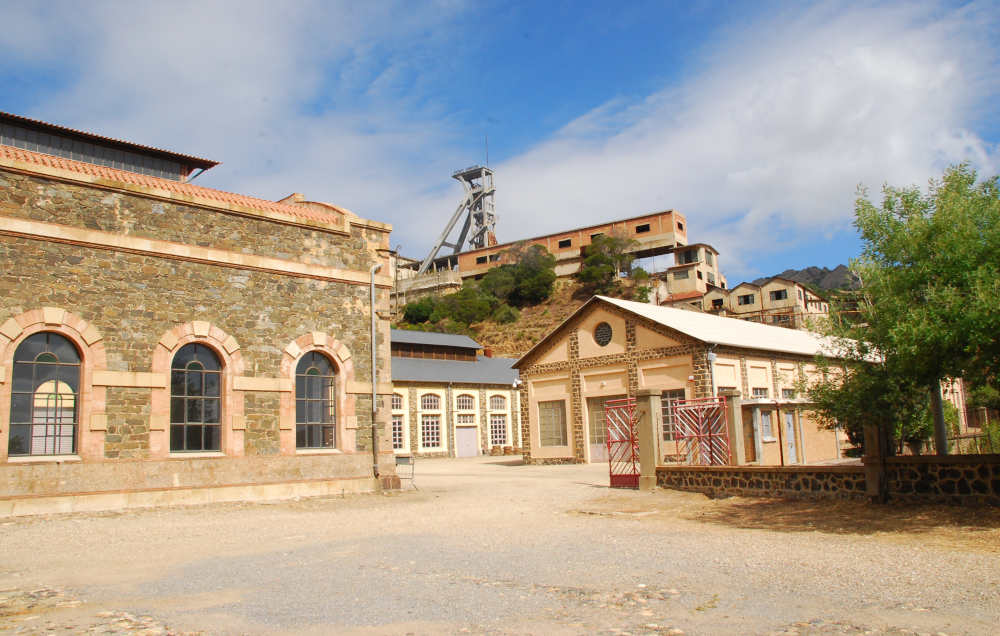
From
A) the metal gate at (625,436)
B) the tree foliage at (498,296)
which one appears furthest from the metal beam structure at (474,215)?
the metal gate at (625,436)

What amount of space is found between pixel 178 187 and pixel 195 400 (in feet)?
13.2

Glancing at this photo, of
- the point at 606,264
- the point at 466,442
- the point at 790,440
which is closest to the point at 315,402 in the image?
the point at 790,440

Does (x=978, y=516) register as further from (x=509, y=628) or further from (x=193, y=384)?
(x=193, y=384)

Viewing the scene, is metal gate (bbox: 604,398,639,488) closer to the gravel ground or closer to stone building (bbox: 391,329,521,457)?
the gravel ground

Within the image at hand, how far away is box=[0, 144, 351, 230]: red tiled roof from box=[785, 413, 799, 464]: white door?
13407mm

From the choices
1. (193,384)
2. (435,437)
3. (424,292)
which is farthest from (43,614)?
(424,292)

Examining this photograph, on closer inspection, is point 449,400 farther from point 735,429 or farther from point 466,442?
point 735,429

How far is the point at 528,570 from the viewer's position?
770 centimetres

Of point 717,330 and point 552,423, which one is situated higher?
point 717,330

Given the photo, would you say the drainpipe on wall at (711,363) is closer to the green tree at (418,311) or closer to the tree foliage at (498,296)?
the tree foliage at (498,296)

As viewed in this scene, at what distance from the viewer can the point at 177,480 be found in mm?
13805

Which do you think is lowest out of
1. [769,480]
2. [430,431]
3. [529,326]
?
[769,480]

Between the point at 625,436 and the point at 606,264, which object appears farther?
the point at 606,264

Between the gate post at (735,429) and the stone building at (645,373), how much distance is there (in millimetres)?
5424
